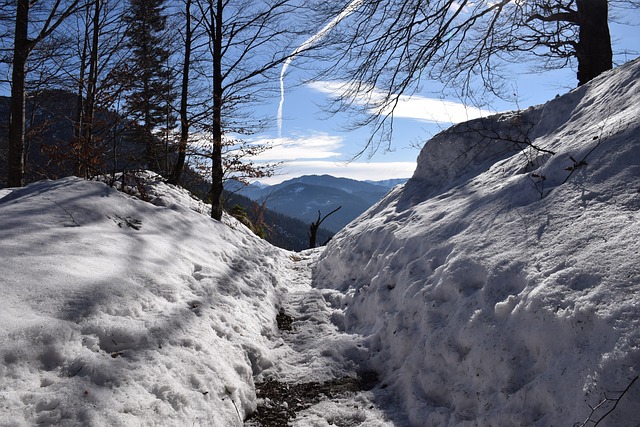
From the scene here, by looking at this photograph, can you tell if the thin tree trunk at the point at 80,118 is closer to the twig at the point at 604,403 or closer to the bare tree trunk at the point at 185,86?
the bare tree trunk at the point at 185,86

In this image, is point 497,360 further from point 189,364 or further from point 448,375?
point 189,364

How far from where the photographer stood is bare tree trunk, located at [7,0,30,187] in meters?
9.23

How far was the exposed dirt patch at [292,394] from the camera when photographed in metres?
3.78

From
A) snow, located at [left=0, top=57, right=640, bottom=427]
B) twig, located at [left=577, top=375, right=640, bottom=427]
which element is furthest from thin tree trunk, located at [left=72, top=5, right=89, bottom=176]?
twig, located at [left=577, top=375, right=640, bottom=427]

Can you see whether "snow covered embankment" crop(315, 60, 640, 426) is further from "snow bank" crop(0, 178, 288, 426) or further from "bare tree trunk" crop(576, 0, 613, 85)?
"bare tree trunk" crop(576, 0, 613, 85)

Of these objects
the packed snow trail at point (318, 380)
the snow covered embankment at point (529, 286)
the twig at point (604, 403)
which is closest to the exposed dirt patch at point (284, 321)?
the packed snow trail at point (318, 380)

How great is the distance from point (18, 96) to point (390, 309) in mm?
10589

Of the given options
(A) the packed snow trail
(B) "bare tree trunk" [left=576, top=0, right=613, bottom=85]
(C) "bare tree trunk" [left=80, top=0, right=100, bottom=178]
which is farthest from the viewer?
(C) "bare tree trunk" [left=80, top=0, right=100, bottom=178]

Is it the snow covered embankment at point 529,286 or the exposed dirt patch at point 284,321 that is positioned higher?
the snow covered embankment at point 529,286

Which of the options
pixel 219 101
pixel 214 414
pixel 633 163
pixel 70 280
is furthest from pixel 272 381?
pixel 219 101

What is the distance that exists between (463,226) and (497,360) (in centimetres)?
229

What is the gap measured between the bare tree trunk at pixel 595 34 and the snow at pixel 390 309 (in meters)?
2.52

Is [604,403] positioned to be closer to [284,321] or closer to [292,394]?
[292,394]

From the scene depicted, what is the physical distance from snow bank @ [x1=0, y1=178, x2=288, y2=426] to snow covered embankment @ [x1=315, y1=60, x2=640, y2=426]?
178 cm
